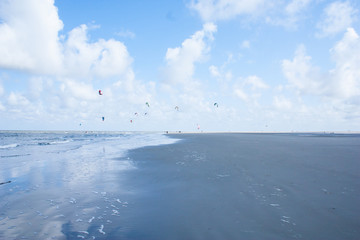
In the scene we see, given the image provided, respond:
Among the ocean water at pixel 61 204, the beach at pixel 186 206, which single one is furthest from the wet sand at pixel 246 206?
the ocean water at pixel 61 204

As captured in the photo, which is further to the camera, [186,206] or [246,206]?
[186,206]

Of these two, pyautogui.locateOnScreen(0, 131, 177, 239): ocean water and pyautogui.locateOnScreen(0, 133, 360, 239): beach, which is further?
pyautogui.locateOnScreen(0, 131, 177, 239): ocean water

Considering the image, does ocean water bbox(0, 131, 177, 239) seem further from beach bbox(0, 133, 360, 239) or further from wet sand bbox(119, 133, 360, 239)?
wet sand bbox(119, 133, 360, 239)

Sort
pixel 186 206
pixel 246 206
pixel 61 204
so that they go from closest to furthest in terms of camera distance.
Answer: pixel 246 206, pixel 186 206, pixel 61 204

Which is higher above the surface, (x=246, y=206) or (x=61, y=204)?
(x=246, y=206)

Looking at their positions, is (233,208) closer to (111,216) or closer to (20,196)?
(111,216)

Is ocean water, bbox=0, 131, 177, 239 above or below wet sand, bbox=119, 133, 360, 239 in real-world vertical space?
below

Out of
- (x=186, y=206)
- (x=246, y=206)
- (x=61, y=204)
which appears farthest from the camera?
(x=61, y=204)

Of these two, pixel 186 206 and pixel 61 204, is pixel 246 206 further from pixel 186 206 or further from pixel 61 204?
pixel 61 204

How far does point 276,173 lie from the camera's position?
1143 centimetres

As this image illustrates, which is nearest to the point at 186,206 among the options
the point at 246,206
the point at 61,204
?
the point at 246,206

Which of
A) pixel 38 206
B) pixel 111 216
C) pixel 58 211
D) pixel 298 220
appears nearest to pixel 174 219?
pixel 111 216

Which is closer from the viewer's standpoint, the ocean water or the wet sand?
the wet sand

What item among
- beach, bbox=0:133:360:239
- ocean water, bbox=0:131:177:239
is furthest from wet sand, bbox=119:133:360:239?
ocean water, bbox=0:131:177:239
